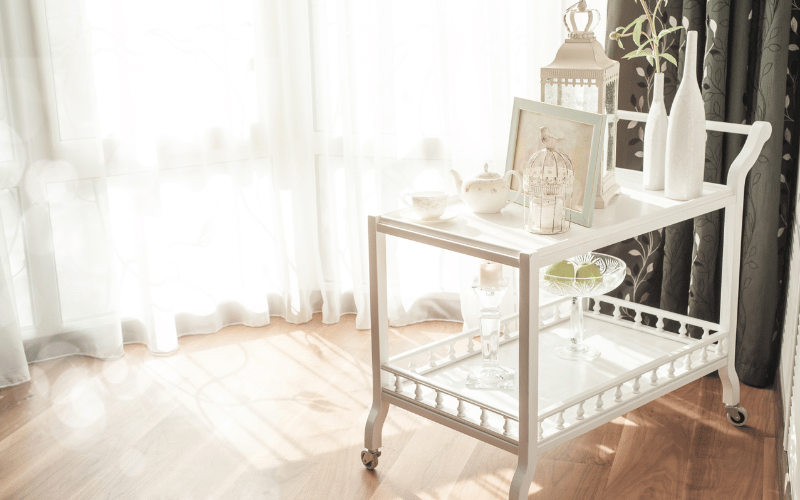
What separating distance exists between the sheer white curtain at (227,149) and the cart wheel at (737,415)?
1.00m

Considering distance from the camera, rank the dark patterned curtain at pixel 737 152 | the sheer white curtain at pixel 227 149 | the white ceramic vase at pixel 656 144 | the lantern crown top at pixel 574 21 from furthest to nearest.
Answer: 1. the sheer white curtain at pixel 227 149
2. the dark patterned curtain at pixel 737 152
3. the white ceramic vase at pixel 656 144
4. the lantern crown top at pixel 574 21

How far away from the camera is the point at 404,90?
2969 millimetres

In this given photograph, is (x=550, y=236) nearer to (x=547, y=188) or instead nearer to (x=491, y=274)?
(x=547, y=188)

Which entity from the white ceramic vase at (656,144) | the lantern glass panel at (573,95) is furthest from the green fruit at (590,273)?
the lantern glass panel at (573,95)

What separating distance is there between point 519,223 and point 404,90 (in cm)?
Result: 121

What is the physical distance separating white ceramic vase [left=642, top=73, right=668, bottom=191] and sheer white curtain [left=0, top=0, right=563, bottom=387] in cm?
70

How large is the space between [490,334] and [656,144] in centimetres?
64

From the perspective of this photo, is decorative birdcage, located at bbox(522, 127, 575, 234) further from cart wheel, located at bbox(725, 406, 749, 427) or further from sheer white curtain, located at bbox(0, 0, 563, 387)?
sheer white curtain, located at bbox(0, 0, 563, 387)

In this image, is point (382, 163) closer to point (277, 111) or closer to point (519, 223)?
point (277, 111)

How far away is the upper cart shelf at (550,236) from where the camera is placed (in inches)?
68.5

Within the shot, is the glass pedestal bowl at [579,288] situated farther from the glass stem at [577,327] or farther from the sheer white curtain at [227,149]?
the sheer white curtain at [227,149]

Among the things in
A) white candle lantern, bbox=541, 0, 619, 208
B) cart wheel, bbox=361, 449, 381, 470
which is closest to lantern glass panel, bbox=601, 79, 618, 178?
white candle lantern, bbox=541, 0, 619, 208

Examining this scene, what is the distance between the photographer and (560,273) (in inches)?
84.0

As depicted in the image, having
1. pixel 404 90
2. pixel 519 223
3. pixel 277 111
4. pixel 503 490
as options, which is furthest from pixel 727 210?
pixel 277 111
